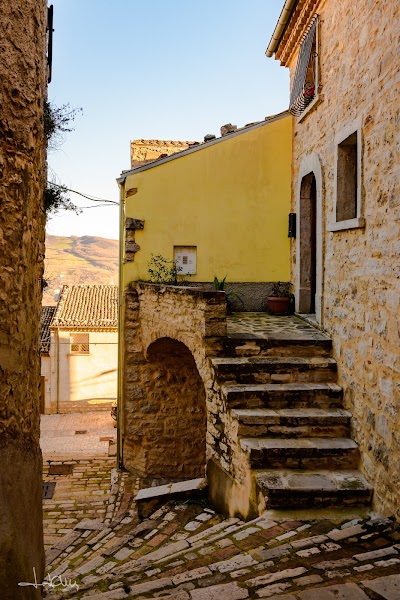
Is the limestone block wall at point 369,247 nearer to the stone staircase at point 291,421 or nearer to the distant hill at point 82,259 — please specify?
the stone staircase at point 291,421

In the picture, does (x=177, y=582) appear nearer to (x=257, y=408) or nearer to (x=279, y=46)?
(x=257, y=408)

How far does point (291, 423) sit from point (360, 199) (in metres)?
2.37

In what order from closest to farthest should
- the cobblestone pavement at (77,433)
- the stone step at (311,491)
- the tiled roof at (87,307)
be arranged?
1. the stone step at (311,491)
2. the cobblestone pavement at (77,433)
3. the tiled roof at (87,307)

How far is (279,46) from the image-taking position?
29.6 feet

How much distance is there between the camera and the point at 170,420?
949 centimetres

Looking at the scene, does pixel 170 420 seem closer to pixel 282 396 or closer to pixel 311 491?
pixel 282 396

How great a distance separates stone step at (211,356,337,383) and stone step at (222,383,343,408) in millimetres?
129

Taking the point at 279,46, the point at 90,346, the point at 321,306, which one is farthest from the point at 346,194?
the point at 90,346

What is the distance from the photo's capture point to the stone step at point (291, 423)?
17.2ft

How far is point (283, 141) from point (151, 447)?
6003 millimetres

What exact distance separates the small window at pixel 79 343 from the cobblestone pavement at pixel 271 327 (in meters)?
13.5

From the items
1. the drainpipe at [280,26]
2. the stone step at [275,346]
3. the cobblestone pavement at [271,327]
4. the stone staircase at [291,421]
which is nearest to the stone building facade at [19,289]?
the stone staircase at [291,421]

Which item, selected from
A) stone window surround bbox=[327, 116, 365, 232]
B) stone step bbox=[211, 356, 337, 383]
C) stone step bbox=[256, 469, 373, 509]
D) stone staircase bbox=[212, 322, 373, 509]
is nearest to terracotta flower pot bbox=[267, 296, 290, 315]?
stone staircase bbox=[212, 322, 373, 509]

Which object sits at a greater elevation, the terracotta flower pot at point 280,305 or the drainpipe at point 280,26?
the drainpipe at point 280,26
